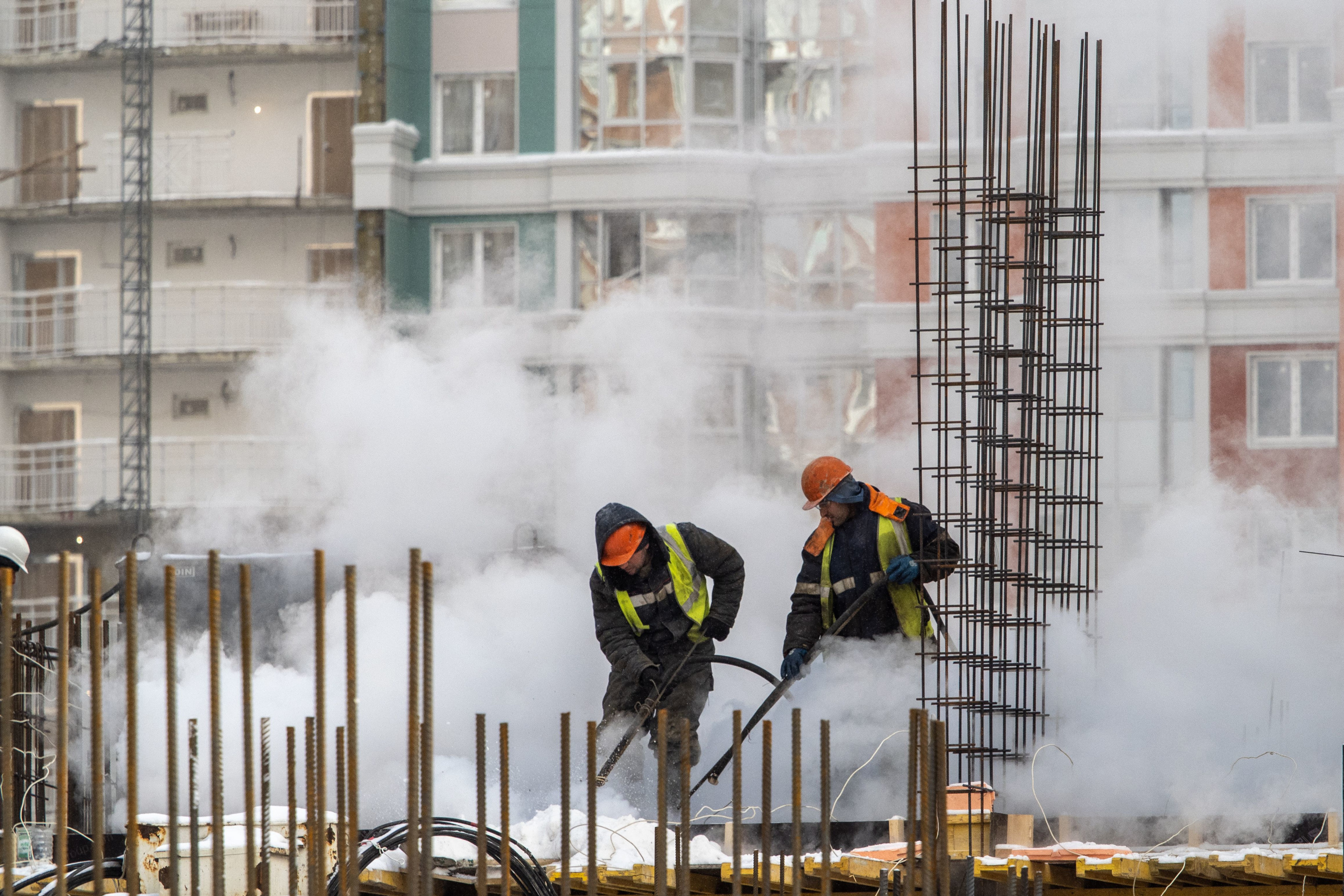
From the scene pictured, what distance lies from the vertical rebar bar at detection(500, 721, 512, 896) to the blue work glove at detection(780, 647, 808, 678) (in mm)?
3388

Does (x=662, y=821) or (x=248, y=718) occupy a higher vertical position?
(x=248, y=718)

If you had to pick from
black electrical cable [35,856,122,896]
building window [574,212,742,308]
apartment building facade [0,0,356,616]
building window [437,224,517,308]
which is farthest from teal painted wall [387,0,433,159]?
black electrical cable [35,856,122,896]

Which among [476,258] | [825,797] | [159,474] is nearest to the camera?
[825,797]

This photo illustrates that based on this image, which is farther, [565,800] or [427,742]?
[565,800]

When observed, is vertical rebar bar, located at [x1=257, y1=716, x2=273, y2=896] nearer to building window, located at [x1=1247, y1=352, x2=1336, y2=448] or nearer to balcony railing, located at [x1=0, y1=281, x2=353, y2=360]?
building window, located at [x1=1247, y1=352, x2=1336, y2=448]

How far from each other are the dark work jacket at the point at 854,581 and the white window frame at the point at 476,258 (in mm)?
13009

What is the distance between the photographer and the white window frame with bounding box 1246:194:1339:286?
2095cm

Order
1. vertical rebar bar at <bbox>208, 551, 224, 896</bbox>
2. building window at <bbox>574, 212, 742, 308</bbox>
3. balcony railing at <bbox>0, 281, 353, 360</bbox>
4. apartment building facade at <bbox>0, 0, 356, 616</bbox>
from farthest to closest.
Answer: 1. apartment building facade at <bbox>0, 0, 356, 616</bbox>
2. balcony railing at <bbox>0, 281, 353, 360</bbox>
3. building window at <bbox>574, 212, 742, 308</bbox>
4. vertical rebar bar at <bbox>208, 551, 224, 896</bbox>

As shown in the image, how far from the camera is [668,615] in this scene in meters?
9.70

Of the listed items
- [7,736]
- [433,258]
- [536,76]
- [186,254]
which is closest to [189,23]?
[186,254]

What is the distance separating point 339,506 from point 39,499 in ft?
21.5

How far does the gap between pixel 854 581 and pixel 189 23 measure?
60.1 ft

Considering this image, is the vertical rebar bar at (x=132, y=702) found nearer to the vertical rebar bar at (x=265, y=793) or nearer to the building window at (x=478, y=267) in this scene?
the vertical rebar bar at (x=265, y=793)

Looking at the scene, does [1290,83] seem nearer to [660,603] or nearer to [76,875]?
[660,603]
